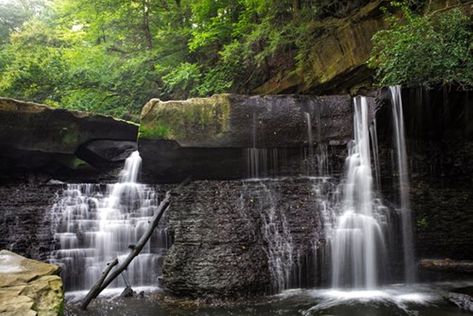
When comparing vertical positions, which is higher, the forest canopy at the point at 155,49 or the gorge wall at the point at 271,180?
the forest canopy at the point at 155,49

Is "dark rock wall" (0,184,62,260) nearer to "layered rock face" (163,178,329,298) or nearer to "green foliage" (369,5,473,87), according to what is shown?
"layered rock face" (163,178,329,298)

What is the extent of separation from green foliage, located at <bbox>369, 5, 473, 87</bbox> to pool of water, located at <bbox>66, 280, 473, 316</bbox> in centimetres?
409

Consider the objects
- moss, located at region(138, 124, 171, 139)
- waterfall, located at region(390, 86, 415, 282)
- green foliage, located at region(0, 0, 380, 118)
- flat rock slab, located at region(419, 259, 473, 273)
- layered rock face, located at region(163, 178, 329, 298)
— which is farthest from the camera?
green foliage, located at region(0, 0, 380, 118)

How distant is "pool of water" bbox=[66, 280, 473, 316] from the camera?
595 centimetres

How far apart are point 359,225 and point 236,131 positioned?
3259mm

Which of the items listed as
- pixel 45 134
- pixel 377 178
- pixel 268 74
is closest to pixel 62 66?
pixel 45 134

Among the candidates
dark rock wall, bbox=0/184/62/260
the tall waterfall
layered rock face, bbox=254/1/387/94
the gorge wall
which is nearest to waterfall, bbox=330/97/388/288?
the gorge wall

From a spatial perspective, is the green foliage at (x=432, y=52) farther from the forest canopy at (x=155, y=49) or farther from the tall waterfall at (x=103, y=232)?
the tall waterfall at (x=103, y=232)

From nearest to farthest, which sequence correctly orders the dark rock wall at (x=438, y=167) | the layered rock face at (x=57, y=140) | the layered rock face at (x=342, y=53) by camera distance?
the dark rock wall at (x=438, y=167) < the layered rock face at (x=57, y=140) < the layered rock face at (x=342, y=53)

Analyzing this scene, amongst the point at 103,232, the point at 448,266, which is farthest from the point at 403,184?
the point at 103,232

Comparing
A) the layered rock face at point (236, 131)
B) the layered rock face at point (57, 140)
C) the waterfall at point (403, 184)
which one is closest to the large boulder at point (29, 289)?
the layered rock face at point (236, 131)

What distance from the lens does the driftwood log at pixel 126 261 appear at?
643 cm

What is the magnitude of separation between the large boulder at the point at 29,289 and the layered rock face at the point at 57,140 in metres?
5.36

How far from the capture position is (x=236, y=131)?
8633mm
